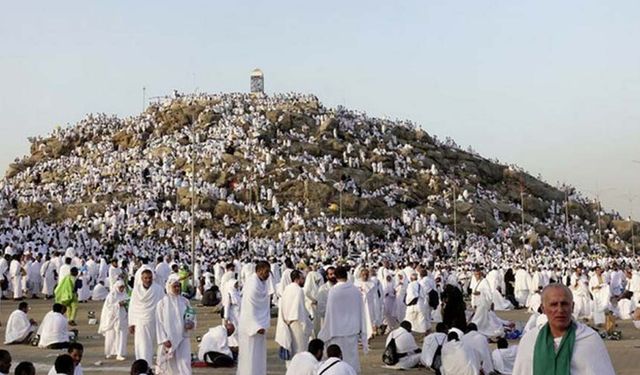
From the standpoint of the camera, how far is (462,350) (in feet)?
33.7

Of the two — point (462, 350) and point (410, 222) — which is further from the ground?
point (410, 222)

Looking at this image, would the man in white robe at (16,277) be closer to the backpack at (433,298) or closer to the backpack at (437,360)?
the backpack at (433,298)

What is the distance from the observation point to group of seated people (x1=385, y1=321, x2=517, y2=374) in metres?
10.2

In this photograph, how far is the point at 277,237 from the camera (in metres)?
59.2

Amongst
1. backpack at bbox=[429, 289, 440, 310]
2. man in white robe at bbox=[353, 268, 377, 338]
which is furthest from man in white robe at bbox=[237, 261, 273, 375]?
backpack at bbox=[429, 289, 440, 310]

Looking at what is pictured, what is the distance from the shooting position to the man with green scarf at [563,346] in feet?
13.1

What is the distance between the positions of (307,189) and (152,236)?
14.6 meters

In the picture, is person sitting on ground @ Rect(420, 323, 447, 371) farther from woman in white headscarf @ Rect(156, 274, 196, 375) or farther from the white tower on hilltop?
the white tower on hilltop

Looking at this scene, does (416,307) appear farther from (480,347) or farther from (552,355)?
(552,355)

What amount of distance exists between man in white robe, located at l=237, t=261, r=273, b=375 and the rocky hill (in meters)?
42.4

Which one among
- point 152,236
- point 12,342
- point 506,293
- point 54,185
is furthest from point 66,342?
point 54,185

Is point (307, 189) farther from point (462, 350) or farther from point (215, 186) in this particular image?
point (462, 350)

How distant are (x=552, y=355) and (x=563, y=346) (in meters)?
0.07

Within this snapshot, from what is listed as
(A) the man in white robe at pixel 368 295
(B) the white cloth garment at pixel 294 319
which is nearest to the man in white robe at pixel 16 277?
(A) the man in white robe at pixel 368 295
